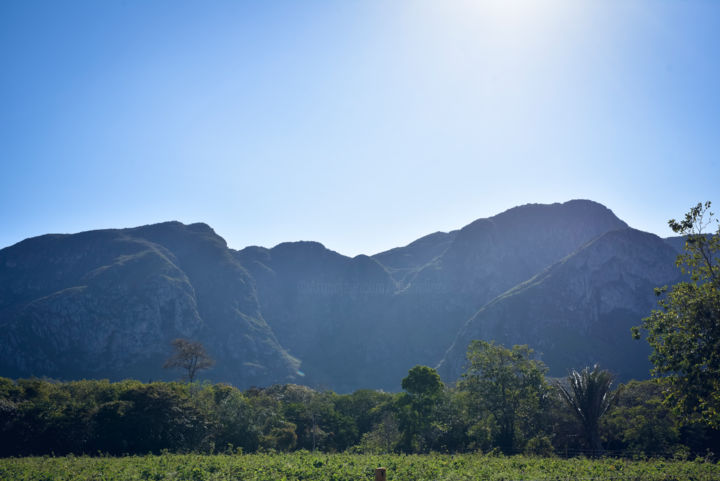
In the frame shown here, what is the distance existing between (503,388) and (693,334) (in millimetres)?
28460

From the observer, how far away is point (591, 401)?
37.3 meters

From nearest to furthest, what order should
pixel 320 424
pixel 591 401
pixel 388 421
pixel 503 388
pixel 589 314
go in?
pixel 591 401
pixel 503 388
pixel 388 421
pixel 320 424
pixel 589 314

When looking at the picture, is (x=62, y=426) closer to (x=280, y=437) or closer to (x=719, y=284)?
(x=280, y=437)

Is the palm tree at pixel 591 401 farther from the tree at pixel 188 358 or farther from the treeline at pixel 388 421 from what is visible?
the tree at pixel 188 358

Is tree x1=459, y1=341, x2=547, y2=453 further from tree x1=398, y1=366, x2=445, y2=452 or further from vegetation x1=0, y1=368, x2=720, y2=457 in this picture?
tree x1=398, y1=366, x2=445, y2=452

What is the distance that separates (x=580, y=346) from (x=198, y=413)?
18033cm

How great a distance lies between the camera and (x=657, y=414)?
39.7 metres

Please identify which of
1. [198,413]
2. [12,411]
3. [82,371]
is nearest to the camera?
[12,411]

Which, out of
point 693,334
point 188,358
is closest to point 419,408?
point 693,334

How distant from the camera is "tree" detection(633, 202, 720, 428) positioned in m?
18.6

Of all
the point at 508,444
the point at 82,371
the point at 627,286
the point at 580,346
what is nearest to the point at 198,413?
the point at 508,444

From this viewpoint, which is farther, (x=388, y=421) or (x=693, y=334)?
(x=388, y=421)

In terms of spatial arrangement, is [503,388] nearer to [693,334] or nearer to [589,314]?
[693,334]

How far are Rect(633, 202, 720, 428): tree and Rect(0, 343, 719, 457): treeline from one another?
1646 cm
